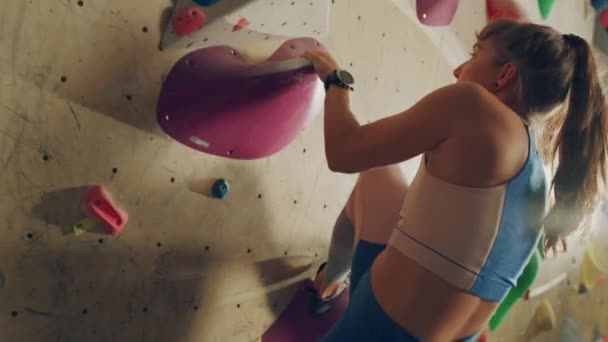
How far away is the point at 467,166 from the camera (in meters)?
0.79

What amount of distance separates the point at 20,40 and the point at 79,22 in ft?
0.28

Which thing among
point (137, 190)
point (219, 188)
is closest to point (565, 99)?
point (219, 188)

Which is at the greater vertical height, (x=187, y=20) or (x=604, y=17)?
(x=187, y=20)

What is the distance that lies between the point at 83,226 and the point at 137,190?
0.32 feet

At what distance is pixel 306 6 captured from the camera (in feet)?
3.43

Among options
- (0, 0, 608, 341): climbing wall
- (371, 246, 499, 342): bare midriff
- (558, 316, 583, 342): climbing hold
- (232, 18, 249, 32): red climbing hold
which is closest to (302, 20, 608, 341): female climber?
(371, 246, 499, 342): bare midriff

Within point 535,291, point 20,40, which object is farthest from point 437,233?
point 535,291

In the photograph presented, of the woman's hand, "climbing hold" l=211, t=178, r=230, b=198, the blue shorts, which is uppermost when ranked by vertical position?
the woman's hand

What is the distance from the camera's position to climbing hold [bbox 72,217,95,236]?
815 millimetres

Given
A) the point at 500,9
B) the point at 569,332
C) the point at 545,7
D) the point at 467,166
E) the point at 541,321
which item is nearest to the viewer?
the point at 467,166

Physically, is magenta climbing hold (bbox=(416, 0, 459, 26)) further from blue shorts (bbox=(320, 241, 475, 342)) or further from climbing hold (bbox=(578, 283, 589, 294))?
climbing hold (bbox=(578, 283, 589, 294))

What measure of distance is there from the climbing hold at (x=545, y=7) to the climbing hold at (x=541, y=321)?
37.0 inches

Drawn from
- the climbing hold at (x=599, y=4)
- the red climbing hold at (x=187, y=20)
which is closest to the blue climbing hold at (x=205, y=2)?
the red climbing hold at (x=187, y=20)

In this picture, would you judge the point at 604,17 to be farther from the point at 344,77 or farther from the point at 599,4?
the point at 344,77
